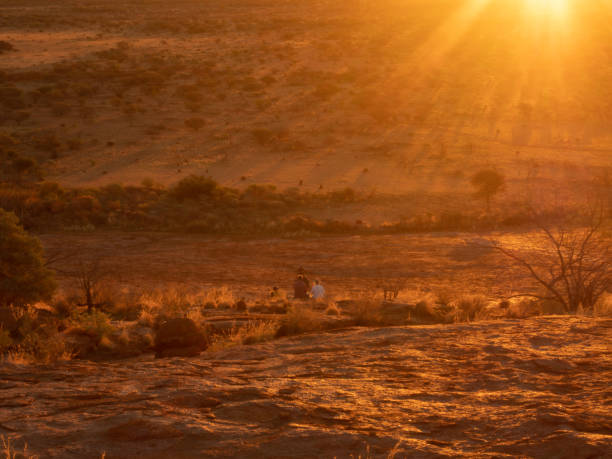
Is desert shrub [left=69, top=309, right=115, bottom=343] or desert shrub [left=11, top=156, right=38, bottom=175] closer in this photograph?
desert shrub [left=69, top=309, right=115, bottom=343]

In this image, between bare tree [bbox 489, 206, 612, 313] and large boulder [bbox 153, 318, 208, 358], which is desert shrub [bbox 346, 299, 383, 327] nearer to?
large boulder [bbox 153, 318, 208, 358]

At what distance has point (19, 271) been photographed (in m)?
13.0

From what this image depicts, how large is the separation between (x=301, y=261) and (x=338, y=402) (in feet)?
58.9

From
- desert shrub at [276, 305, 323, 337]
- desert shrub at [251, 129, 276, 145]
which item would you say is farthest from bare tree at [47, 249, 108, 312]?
desert shrub at [251, 129, 276, 145]

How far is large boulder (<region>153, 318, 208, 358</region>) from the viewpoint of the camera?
29.5 feet

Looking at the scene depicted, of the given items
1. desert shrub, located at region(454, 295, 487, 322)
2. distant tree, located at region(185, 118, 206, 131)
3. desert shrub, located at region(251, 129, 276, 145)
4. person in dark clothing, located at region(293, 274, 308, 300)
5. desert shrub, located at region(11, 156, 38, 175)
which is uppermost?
distant tree, located at region(185, 118, 206, 131)

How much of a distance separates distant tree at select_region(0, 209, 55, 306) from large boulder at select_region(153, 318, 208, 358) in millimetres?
5038

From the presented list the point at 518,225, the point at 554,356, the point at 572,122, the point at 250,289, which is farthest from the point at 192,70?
the point at 554,356

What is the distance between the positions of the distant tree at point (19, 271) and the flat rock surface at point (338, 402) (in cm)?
600

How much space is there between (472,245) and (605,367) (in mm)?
19509

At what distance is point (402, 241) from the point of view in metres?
26.8

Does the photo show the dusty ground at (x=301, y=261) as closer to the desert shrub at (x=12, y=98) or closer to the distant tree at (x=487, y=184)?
the distant tree at (x=487, y=184)

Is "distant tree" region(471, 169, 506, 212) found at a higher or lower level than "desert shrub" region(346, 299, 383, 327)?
higher

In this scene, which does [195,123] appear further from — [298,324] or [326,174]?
[298,324]
